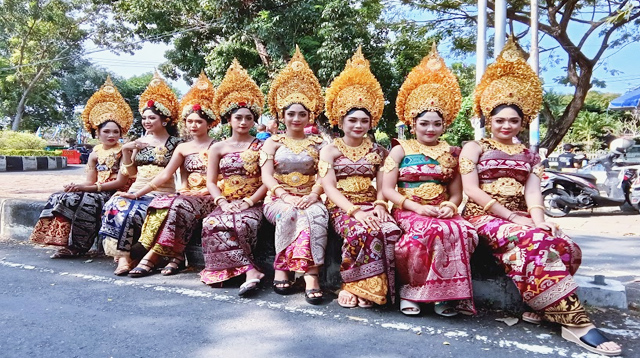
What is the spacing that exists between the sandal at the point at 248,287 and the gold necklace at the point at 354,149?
1191mm

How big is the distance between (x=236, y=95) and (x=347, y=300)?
204cm

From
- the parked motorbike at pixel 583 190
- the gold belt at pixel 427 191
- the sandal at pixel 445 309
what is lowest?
the sandal at pixel 445 309

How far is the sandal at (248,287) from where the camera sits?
10.9 feet

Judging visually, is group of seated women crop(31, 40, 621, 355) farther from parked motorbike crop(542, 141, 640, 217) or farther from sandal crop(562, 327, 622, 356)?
parked motorbike crop(542, 141, 640, 217)

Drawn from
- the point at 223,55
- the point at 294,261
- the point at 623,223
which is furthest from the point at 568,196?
the point at 223,55

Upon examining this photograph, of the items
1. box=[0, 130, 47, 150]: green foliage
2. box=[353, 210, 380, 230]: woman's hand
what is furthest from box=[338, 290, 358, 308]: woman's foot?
box=[0, 130, 47, 150]: green foliage

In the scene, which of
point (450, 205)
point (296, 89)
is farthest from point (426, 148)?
point (296, 89)

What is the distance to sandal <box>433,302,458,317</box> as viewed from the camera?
2918 millimetres

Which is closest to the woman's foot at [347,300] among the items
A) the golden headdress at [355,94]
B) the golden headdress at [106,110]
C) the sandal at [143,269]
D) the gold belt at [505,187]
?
the gold belt at [505,187]

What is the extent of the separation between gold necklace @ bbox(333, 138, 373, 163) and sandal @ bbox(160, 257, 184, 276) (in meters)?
1.80

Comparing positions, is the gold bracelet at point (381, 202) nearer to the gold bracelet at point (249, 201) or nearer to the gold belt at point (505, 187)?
the gold belt at point (505, 187)

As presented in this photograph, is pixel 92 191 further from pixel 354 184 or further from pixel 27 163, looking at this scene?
pixel 27 163

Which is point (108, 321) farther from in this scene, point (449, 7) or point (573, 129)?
point (573, 129)

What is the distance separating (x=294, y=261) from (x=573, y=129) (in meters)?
29.4
